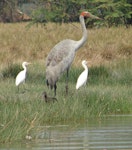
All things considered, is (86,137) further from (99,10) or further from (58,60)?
(99,10)

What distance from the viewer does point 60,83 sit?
19078mm

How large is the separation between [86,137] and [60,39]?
1793 cm

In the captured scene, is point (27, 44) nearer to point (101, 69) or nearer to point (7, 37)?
point (7, 37)

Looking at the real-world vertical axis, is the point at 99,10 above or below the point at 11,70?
above

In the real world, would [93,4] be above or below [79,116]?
above

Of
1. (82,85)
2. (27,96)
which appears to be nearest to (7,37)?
(82,85)

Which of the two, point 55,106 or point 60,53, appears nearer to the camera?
point 55,106

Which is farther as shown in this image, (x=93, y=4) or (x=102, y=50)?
(x=93, y=4)

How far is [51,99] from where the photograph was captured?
13.3m

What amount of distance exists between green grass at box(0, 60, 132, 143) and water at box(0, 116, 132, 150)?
22cm

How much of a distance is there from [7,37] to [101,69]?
9.91 metres

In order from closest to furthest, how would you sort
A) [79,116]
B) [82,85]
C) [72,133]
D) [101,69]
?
[72,133]
[79,116]
[82,85]
[101,69]

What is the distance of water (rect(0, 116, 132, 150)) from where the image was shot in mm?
9531

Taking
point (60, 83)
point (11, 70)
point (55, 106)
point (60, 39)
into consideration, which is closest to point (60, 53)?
point (60, 83)
